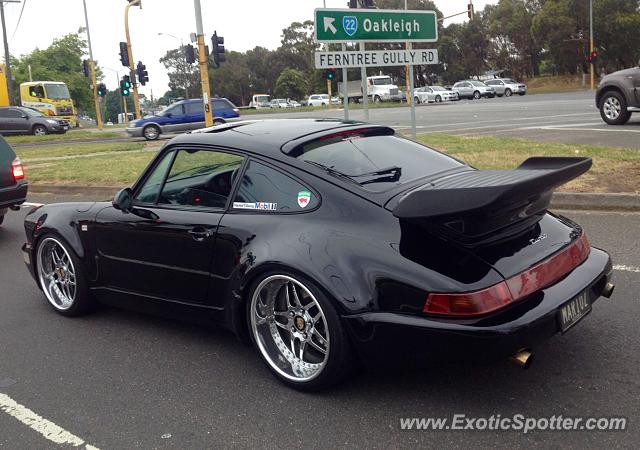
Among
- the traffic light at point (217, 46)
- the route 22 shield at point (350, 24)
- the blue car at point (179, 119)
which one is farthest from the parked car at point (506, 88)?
the route 22 shield at point (350, 24)

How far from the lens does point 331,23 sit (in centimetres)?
1027

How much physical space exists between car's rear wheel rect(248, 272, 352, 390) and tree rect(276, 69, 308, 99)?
86.8 meters

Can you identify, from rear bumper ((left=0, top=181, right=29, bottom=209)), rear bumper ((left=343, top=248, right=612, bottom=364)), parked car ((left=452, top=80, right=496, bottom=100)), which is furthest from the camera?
parked car ((left=452, top=80, right=496, bottom=100))

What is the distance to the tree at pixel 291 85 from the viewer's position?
88250 mm

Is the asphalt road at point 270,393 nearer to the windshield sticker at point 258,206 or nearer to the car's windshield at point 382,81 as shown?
the windshield sticker at point 258,206

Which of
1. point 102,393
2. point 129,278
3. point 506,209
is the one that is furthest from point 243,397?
point 506,209

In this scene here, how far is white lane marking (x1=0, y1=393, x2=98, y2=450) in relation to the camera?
314cm

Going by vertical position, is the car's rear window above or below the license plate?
above

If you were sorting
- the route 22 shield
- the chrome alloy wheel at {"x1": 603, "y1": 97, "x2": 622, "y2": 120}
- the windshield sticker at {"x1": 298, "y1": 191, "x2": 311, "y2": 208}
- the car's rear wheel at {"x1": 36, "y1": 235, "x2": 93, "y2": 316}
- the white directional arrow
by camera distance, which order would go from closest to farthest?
1. the windshield sticker at {"x1": 298, "y1": 191, "x2": 311, "y2": 208}
2. the car's rear wheel at {"x1": 36, "y1": 235, "x2": 93, "y2": 316}
3. the white directional arrow
4. the route 22 shield
5. the chrome alloy wheel at {"x1": 603, "y1": 97, "x2": 622, "y2": 120}

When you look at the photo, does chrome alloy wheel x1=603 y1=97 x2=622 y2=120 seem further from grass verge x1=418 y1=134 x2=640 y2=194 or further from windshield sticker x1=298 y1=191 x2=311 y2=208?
windshield sticker x1=298 y1=191 x2=311 y2=208

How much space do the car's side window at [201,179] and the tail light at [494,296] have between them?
152cm

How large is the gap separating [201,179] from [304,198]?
909mm

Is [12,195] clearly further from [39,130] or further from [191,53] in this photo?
[39,130]

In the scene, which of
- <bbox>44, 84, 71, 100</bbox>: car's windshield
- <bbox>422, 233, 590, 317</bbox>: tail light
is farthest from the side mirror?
<bbox>44, 84, 71, 100</bbox>: car's windshield
